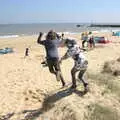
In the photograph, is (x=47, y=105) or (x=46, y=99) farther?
(x=46, y=99)

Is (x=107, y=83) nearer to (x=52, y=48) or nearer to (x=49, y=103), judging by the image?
(x=52, y=48)

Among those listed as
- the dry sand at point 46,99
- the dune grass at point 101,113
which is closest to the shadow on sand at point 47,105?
the dry sand at point 46,99

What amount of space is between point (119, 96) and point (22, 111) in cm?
242

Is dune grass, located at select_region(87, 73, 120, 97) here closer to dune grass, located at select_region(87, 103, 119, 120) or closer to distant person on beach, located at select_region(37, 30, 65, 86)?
dune grass, located at select_region(87, 103, 119, 120)

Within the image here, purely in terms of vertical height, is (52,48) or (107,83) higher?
(52,48)

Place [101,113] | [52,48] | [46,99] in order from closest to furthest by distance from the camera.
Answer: [101,113] → [46,99] → [52,48]

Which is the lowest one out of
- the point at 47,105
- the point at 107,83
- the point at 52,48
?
the point at 47,105

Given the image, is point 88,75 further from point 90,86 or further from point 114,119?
point 114,119

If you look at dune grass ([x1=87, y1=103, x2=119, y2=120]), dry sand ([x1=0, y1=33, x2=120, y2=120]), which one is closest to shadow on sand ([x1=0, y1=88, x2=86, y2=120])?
dry sand ([x1=0, y1=33, x2=120, y2=120])

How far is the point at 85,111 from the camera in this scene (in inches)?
272

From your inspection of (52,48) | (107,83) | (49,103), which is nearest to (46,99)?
(49,103)

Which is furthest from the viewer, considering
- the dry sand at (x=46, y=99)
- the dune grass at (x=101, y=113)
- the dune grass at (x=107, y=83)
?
the dune grass at (x=107, y=83)

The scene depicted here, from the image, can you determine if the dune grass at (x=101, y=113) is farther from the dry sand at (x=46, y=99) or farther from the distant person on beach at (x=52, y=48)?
the distant person on beach at (x=52, y=48)

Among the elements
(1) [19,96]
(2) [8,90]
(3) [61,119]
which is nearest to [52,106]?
(3) [61,119]
